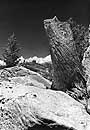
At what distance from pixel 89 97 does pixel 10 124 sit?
16.5 ft

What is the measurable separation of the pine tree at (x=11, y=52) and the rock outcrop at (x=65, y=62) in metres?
12.9

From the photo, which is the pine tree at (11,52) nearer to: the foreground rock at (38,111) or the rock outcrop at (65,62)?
the rock outcrop at (65,62)

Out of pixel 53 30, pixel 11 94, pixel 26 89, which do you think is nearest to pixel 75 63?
pixel 53 30

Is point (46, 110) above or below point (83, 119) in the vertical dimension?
above

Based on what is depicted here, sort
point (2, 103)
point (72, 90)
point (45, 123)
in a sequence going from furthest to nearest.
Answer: point (72, 90) < point (2, 103) < point (45, 123)

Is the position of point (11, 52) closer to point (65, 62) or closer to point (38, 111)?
point (65, 62)

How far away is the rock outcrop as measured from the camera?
42.6 feet

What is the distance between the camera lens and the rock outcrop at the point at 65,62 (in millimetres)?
12977

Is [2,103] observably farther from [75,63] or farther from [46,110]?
[75,63]

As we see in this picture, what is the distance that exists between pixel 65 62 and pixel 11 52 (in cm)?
1526

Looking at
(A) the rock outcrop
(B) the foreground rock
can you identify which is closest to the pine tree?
(A) the rock outcrop

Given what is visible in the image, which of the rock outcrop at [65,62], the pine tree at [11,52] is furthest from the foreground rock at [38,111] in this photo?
the pine tree at [11,52]

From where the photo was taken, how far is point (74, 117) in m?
9.74

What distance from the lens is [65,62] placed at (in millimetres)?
13055
